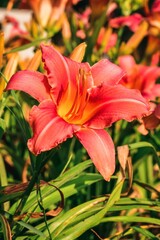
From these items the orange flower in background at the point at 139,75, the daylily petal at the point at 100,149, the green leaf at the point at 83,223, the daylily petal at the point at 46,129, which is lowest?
the green leaf at the point at 83,223

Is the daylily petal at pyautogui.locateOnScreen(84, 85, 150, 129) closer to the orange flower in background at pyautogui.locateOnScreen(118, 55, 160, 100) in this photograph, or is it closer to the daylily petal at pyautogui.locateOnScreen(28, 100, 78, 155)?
the daylily petal at pyautogui.locateOnScreen(28, 100, 78, 155)

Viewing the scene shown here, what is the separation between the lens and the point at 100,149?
82cm

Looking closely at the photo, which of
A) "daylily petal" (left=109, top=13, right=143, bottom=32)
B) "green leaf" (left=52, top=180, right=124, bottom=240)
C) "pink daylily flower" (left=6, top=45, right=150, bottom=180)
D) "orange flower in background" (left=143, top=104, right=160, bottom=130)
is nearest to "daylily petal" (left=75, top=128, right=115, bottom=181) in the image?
"pink daylily flower" (left=6, top=45, right=150, bottom=180)

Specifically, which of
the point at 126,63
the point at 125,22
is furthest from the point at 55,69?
the point at 125,22

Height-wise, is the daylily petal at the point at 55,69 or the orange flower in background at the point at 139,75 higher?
the orange flower in background at the point at 139,75

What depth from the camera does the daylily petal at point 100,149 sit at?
802 millimetres

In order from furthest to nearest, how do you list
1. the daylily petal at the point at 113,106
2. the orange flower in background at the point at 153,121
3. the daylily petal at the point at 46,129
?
the orange flower in background at the point at 153,121
the daylily petal at the point at 113,106
the daylily petal at the point at 46,129

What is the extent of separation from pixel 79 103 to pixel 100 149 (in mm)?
143

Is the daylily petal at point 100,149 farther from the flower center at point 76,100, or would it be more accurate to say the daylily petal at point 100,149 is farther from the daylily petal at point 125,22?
the daylily petal at point 125,22

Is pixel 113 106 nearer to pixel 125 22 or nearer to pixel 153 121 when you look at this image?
pixel 153 121

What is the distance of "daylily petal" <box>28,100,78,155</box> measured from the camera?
761mm

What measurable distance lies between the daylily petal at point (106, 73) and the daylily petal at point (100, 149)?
0.50 feet

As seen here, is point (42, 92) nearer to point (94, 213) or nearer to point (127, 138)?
point (94, 213)

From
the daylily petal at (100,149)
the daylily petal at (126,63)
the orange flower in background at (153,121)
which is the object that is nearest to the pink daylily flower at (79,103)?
the daylily petal at (100,149)
